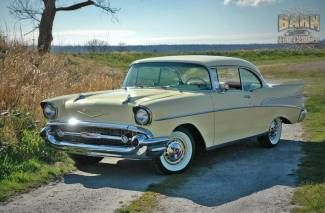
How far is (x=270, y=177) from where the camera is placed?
272 inches

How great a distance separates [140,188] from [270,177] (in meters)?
1.69

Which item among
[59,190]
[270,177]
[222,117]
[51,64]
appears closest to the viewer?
[59,190]

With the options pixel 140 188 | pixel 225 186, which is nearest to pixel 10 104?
pixel 140 188

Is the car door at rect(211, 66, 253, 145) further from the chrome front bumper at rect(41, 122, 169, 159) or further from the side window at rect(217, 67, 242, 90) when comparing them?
the chrome front bumper at rect(41, 122, 169, 159)

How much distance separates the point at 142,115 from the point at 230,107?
1.75m

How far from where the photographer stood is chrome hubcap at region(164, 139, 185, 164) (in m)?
6.98

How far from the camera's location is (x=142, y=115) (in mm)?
6582

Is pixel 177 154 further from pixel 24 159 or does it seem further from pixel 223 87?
pixel 24 159

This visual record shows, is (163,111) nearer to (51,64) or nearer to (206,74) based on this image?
(206,74)

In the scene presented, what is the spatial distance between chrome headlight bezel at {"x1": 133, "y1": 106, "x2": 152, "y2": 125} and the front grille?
168mm

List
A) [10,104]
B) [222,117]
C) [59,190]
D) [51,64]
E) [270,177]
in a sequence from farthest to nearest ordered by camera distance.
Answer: [51,64]
[10,104]
[222,117]
[270,177]
[59,190]

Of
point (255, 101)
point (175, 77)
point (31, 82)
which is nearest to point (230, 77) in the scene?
point (255, 101)

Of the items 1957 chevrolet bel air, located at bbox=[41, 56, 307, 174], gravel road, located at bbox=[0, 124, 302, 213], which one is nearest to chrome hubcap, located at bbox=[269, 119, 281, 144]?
1957 chevrolet bel air, located at bbox=[41, 56, 307, 174]

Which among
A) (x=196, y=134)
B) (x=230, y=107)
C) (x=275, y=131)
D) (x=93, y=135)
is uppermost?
(x=230, y=107)
